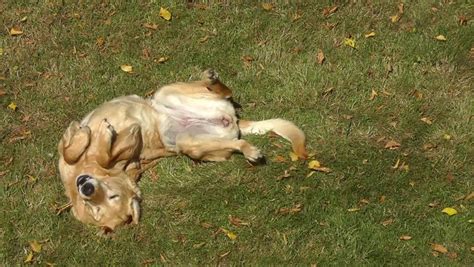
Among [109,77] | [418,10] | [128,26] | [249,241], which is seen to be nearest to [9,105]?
[109,77]

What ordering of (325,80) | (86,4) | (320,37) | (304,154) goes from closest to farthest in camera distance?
(304,154) → (325,80) → (320,37) → (86,4)

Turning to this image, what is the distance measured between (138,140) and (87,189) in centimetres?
82

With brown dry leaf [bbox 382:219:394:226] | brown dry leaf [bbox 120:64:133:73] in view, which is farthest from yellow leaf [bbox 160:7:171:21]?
brown dry leaf [bbox 382:219:394:226]

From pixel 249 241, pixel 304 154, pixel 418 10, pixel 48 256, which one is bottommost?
pixel 48 256

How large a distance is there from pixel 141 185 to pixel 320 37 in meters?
2.78

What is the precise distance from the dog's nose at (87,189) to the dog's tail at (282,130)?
1.74 m

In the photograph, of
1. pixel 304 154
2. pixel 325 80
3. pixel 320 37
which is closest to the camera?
pixel 304 154

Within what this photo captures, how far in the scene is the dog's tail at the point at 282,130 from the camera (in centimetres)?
651

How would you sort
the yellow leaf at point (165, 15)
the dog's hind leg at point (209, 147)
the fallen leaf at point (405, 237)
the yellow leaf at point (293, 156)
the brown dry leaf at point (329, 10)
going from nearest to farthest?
the fallen leaf at point (405, 237), the dog's hind leg at point (209, 147), the yellow leaf at point (293, 156), the brown dry leaf at point (329, 10), the yellow leaf at point (165, 15)

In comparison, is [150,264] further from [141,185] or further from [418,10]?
[418,10]

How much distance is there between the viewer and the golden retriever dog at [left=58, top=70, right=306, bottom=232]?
6.12 metres

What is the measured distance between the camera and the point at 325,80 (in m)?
7.26

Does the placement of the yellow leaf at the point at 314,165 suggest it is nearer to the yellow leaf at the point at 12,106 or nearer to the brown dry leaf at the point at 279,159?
the brown dry leaf at the point at 279,159

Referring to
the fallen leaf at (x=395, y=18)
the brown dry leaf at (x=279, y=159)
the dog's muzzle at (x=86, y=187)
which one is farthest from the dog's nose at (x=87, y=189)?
the fallen leaf at (x=395, y=18)
